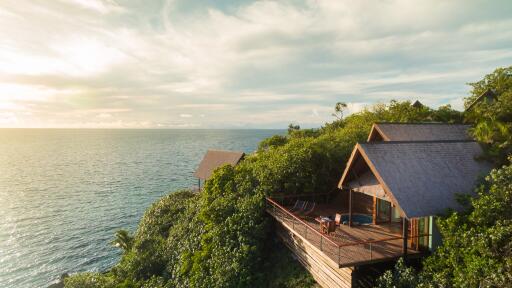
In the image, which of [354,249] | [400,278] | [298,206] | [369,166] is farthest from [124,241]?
[400,278]

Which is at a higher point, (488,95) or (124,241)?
(488,95)

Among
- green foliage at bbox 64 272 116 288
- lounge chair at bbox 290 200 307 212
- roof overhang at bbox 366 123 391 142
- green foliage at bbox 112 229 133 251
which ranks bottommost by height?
green foliage at bbox 64 272 116 288

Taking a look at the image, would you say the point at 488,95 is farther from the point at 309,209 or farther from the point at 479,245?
the point at 479,245

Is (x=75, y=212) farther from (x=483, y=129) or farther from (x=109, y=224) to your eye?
(x=483, y=129)

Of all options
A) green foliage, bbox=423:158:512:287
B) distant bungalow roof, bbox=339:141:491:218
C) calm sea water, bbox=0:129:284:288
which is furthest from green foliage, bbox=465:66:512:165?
calm sea water, bbox=0:129:284:288

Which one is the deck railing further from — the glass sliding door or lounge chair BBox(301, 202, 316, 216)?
lounge chair BBox(301, 202, 316, 216)
